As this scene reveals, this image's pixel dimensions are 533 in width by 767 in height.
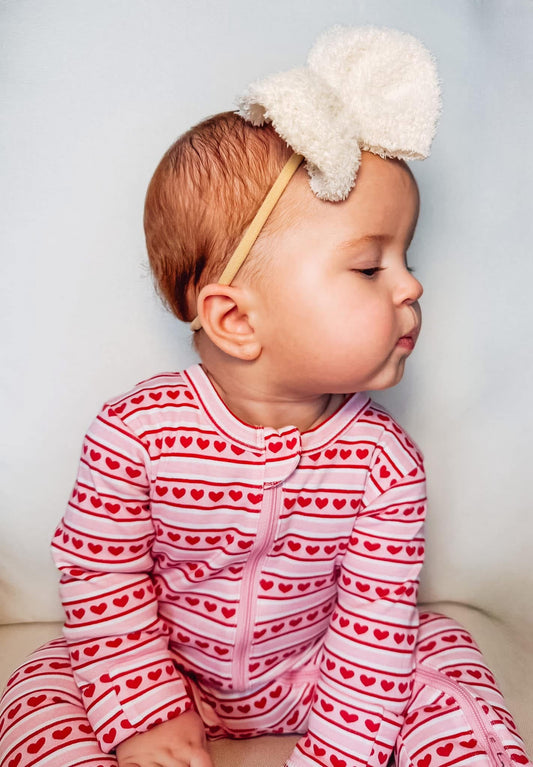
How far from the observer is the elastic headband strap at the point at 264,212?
738mm

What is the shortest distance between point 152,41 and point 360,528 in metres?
0.62

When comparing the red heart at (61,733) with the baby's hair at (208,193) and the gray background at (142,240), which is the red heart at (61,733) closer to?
the gray background at (142,240)

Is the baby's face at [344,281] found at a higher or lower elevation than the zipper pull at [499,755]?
higher

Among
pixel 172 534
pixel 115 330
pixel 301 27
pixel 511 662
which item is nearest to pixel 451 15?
pixel 301 27

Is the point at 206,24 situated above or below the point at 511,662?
above

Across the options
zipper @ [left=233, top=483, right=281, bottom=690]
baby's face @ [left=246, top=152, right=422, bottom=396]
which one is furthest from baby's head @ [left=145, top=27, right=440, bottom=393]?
zipper @ [left=233, top=483, right=281, bottom=690]

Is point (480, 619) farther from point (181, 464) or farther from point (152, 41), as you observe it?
point (152, 41)

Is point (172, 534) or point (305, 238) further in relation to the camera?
point (172, 534)

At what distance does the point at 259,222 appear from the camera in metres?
0.74

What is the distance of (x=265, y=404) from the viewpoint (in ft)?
2.82

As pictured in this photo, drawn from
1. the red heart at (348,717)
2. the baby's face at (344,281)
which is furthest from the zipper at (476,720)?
the baby's face at (344,281)

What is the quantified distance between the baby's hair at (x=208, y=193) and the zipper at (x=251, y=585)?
0.23 meters

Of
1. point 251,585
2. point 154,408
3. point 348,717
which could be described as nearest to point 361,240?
point 154,408

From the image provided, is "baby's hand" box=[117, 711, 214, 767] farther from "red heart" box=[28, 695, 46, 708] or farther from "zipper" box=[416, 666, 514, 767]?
"zipper" box=[416, 666, 514, 767]
